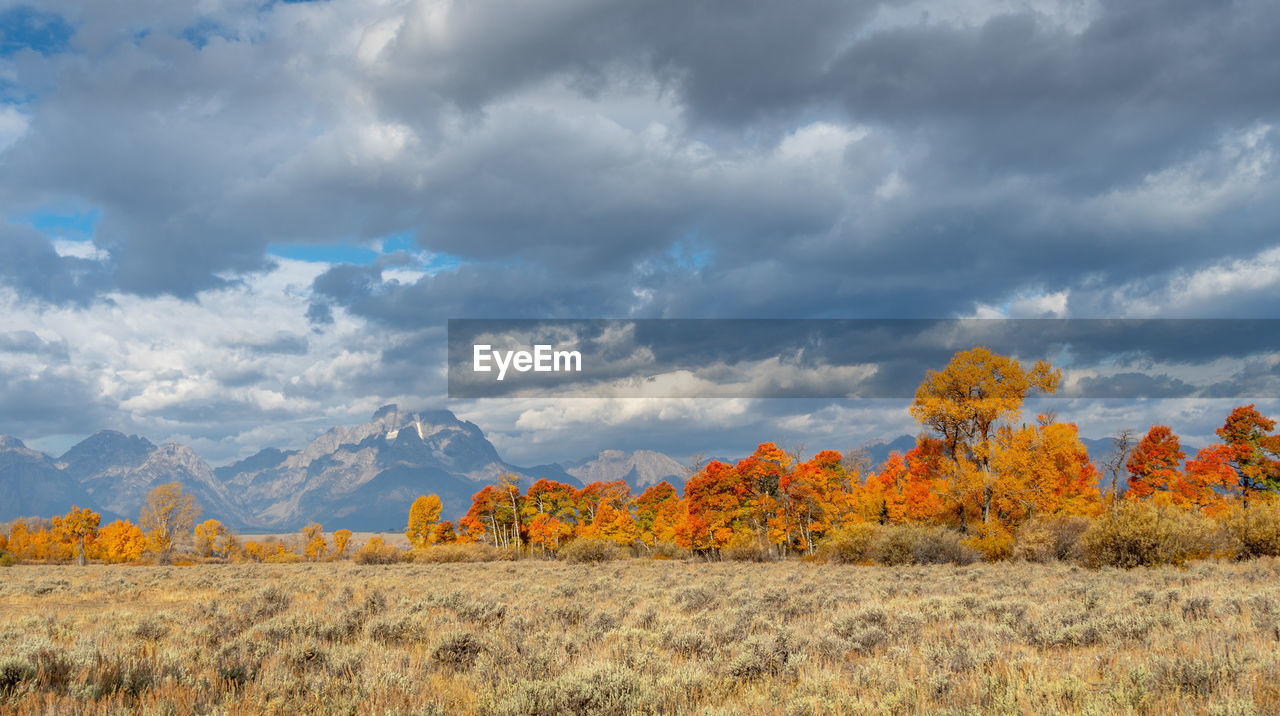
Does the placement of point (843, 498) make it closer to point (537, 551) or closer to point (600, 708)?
point (537, 551)

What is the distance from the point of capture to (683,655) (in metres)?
10.5

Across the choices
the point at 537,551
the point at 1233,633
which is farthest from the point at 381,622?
the point at 537,551

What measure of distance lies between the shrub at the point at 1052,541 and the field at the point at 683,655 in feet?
36.1

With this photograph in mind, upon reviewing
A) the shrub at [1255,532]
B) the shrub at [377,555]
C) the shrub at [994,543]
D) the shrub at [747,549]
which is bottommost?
the shrub at [747,549]

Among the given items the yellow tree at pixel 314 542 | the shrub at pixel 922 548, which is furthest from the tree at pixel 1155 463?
the yellow tree at pixel 314 542

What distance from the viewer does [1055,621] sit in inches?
443

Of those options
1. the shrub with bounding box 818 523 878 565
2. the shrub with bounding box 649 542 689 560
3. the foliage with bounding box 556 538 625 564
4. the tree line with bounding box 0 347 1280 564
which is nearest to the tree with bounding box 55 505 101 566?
the tree line with bounding box 0 347 1280 564

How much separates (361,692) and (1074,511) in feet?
145

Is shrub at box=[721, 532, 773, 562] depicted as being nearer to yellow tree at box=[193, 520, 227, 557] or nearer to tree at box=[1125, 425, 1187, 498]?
tree at box=[1125, 425, 1187, 498]

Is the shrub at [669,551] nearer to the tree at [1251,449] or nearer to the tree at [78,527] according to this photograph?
the tree at [1251,449]

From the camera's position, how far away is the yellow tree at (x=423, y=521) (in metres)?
86.5

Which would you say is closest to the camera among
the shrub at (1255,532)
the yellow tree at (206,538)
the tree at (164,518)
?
the shrub at (1255,532)

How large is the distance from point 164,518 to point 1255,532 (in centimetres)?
10131

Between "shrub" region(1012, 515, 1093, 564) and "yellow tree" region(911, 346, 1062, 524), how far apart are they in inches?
218
